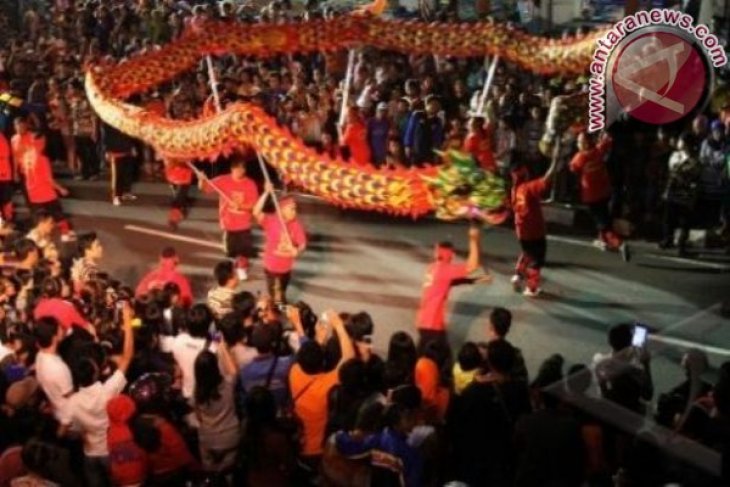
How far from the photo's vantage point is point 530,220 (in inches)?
401

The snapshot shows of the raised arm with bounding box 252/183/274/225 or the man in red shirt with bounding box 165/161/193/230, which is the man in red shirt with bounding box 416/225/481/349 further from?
the man in red shirt with bounding box 165/161/193/230

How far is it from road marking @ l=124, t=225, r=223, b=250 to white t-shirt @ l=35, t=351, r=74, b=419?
563 cm

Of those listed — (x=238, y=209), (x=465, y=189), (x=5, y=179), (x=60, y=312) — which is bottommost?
(x=5, y=179)

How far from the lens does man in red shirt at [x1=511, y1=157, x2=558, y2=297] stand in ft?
33.1

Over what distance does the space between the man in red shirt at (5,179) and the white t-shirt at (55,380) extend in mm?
6420

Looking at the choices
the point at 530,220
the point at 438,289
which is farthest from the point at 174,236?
the point at 438,289

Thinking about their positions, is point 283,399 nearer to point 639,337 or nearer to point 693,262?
point 639,337

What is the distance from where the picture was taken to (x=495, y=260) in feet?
38.5

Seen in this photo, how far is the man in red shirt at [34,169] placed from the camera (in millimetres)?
11922

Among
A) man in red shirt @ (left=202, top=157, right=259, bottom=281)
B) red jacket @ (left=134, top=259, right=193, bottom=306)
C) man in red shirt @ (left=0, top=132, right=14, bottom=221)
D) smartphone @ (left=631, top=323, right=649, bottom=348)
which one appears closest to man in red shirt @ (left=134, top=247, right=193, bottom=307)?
red jacket @ (left=134, top=259, right=193, bottom=306)

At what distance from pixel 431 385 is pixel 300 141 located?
396cm

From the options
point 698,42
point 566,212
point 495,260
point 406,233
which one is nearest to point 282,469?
point 495,260

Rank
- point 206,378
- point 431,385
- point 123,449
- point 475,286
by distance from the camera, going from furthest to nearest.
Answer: point 475,286
point 431,385
point 206,378
point 123,449

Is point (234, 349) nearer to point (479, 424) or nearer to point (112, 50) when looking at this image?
point (479, 424)
